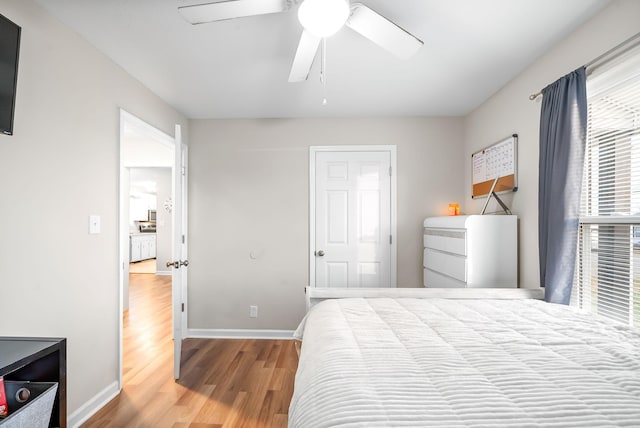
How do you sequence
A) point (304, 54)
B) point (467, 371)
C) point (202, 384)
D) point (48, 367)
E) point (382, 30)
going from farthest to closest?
1. point (202, 384)
2. point (304, 54)
3. point (382, 30)
4. point (48, 367)
5. point (467, 371)

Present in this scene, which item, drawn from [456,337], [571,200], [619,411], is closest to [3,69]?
[456,337]

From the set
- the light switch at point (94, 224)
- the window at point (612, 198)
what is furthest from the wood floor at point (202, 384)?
the window at point (612, 198)

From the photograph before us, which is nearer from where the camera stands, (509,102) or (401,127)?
(509,102)

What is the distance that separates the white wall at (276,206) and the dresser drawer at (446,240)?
33 cm

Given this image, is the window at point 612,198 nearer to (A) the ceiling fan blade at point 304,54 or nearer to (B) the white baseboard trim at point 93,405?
(A) the ceiling fan blade at point 304,54

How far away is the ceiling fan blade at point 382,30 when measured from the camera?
4.77 feet

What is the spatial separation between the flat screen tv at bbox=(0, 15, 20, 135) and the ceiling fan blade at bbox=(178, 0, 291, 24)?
73 centimetres

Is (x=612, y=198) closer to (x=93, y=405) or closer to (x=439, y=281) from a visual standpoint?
(x=439, y=281)

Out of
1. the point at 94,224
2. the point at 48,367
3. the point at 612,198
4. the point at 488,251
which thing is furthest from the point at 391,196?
the point at 48,367

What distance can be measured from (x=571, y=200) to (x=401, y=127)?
200 cm

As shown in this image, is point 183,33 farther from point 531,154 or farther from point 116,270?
point 531,154

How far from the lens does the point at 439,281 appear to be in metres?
3.00

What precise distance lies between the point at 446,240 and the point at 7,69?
117 inches

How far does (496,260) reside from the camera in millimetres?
2527
